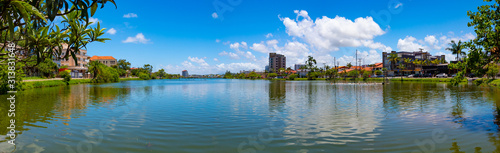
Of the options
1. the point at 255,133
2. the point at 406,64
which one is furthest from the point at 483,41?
the point at 406,64

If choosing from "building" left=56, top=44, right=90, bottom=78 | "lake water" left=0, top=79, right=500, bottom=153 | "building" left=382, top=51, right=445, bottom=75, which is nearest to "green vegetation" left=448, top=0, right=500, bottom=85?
"lake water" left=0, top=79, right=500, bottom=153

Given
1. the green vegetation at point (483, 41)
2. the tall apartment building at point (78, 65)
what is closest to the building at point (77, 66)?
the tall apartment building at point (78, 65)

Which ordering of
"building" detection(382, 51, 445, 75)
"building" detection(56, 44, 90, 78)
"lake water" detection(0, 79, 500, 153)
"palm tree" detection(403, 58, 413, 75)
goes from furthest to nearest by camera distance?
→ "building" detection(382, 51, 445, 75), "palm tree" detection(403, 58, 413, 75), "building" detection(56, 44, 90, 78), "lake water" detection(0, 79, 500, 153)

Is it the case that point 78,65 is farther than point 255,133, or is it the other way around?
point 78,65

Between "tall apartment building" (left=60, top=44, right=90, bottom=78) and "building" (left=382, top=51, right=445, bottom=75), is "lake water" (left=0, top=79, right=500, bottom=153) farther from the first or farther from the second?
"building" (left=382, top=51, right=445, bottom=75)

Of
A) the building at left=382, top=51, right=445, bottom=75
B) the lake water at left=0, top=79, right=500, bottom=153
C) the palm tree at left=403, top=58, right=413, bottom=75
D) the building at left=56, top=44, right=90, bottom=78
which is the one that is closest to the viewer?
the lake water at left=0, top=79, right=500, bottom=153

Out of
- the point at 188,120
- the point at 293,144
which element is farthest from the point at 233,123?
the point at 293,144

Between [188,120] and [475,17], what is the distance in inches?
721

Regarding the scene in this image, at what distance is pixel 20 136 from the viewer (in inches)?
478

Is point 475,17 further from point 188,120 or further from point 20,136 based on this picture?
point 20,136

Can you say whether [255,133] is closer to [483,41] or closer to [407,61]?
[483,41]

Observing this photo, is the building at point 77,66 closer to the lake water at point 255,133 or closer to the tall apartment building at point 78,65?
the tall apartment building at point 78,65

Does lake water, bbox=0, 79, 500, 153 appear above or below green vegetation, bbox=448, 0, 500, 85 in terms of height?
below

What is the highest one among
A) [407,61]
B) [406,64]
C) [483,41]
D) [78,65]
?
[407,61]
